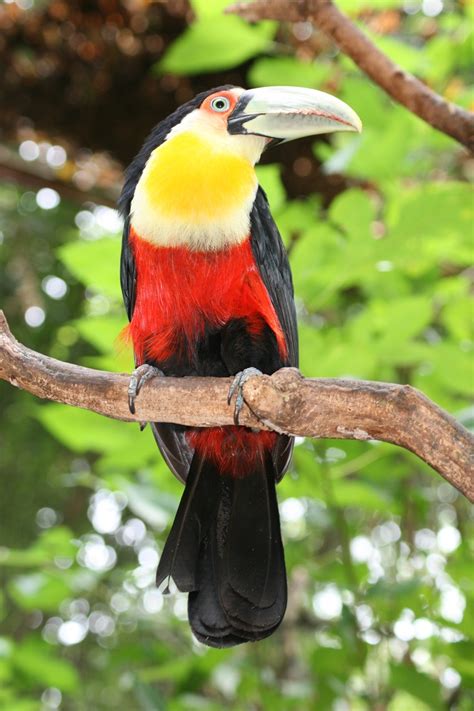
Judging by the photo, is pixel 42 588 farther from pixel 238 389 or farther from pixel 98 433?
pixel 238 389

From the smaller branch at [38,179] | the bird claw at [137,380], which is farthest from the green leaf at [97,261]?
the smaller branch at [38,179]

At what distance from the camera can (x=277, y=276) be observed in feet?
8.38

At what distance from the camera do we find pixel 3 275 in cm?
384

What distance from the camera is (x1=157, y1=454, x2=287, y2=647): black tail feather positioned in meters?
2.30

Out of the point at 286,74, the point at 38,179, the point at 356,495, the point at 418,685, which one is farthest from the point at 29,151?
the point at 418,685

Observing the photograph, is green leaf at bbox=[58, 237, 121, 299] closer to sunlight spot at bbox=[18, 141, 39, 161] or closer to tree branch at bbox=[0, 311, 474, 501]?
tree branch at bbox=[0, 311, 474, 501]

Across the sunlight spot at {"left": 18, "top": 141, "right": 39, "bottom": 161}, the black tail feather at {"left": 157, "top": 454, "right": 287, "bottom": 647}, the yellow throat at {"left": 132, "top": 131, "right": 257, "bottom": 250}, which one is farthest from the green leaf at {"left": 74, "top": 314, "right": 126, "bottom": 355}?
the sunlight spot at {"left": 18, "top": 141, "right": 39, "bottom": 161}

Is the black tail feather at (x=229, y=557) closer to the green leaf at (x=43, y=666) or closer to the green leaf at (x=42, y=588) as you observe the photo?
the green leaf at (x=42, y=588)

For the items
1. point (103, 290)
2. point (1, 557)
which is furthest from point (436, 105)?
point (1, 557)

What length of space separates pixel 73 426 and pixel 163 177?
31.5 inches

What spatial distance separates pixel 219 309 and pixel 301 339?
0.84 ft

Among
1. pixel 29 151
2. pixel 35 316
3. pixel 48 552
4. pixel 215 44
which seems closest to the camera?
pixel 215 44

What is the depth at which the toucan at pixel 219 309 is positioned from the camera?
2.37 m

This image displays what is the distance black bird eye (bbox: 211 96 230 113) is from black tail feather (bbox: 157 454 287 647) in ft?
3.38
